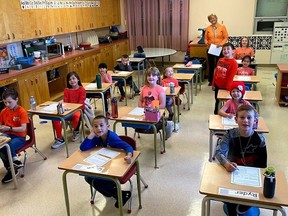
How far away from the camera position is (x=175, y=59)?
971 centimetres

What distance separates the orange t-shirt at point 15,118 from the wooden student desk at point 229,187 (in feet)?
7.41

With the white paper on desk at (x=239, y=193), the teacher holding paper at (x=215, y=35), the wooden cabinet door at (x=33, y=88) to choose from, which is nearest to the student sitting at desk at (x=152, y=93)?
the white paper on desk at (x=239, y=193)

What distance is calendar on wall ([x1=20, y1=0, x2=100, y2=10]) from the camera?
5.64m

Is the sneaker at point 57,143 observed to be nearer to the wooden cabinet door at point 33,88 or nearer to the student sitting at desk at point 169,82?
the wooden cabinet door at point 33,88

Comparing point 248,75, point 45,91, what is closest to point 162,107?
point 248,75

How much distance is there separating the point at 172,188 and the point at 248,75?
3.16m

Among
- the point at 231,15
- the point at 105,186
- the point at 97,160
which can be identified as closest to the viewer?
the point at 97,160

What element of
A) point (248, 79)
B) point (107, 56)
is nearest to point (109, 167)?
point (248, 79)

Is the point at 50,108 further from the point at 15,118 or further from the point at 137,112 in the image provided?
the point at 137,112

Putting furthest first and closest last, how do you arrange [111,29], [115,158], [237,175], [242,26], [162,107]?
[111,29]
[242,26]
[162,107]
[115,158]
[237,175]

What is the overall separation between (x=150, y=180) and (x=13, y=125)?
1736mm

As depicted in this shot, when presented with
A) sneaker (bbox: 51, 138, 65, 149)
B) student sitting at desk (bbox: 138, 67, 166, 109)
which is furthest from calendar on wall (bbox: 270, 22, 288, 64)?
sneaker (bbox: 51, 138, 65, 149)

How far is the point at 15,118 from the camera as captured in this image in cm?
345

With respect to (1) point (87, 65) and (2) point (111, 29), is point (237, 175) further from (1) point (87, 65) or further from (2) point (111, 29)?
(2) point (111, 29)
